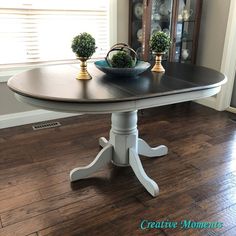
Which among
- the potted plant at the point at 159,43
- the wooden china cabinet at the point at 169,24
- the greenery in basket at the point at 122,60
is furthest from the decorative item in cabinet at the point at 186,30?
the greenery in basket at the point at 122,60

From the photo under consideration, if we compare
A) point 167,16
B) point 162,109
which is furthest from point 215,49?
point 162,109

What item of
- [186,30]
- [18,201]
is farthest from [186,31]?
[18,201]

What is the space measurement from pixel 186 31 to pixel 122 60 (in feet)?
6.88

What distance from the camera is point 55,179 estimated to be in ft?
6.22

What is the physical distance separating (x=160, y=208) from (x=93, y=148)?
904 mm

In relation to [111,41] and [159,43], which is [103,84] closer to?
[159,43]

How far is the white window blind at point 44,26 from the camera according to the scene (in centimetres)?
255

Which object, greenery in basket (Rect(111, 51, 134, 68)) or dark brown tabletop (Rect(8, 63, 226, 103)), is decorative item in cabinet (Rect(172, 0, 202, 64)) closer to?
dark brown tabletop (Rect(8, 63, 226, 103))

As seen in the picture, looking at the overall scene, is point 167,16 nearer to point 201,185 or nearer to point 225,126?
point 225,126

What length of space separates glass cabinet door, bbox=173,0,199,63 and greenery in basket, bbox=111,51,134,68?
6.03ft

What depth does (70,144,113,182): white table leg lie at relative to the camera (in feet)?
6.07

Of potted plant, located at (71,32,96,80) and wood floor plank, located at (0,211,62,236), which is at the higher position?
potted plant, located at (71,32,96,80)

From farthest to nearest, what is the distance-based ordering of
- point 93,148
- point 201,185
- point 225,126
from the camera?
point 225,126 → point 93,148 → point 201,185

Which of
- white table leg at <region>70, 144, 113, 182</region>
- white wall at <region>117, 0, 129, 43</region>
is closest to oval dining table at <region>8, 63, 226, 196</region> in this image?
white table leg at <region>70, 144, 113, 182</region>
